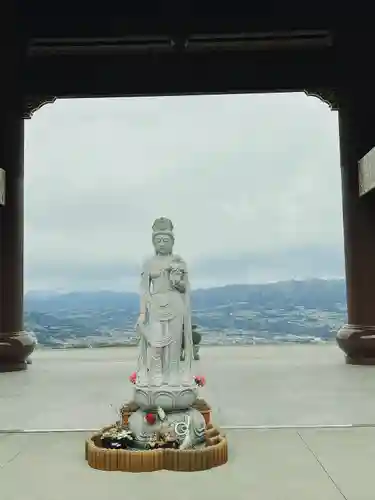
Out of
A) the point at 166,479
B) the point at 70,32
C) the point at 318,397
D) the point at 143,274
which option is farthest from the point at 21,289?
the point at 166,479

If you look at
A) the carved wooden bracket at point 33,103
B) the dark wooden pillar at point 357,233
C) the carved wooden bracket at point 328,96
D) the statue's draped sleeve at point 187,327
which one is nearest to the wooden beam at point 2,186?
the carved wooden bracket at point 33,103

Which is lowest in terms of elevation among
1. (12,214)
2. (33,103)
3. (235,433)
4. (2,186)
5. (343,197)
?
(235,433)

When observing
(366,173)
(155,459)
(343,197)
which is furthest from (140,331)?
(343,197)

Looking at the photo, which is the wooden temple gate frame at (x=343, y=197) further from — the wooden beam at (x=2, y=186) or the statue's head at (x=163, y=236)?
the statue's head at (x=163, y=236)

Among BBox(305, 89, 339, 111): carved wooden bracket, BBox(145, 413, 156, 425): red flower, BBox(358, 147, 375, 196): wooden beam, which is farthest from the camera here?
BBox(305, 89, 339, 111): carved wooden bracket

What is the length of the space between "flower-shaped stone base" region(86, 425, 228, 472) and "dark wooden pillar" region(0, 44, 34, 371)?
15.6ft

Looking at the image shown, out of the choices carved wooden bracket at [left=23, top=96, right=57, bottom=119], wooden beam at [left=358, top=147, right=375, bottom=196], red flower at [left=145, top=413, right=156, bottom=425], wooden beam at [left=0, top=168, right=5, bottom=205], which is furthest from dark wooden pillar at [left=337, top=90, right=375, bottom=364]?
red flower at [left=145, top=413, right=156, bottom=425]

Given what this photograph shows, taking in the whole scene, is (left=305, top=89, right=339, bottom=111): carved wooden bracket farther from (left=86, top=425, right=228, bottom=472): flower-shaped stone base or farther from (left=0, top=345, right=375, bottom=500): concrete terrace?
(left=86, top=425, right=228, bottom=472): flower-shaped stone base

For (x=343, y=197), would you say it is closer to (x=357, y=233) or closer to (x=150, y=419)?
(x=357, y=233)

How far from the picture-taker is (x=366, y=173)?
729 centimetres

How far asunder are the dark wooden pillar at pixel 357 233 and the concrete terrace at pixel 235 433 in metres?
0.37

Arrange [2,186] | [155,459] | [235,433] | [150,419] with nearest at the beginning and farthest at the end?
1. [155,459]
2. [150,419]
3. [235,433]
4. [2,186]

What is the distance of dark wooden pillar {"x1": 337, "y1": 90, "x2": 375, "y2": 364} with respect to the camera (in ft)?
24.0

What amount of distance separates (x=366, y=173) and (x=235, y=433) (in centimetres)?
453
